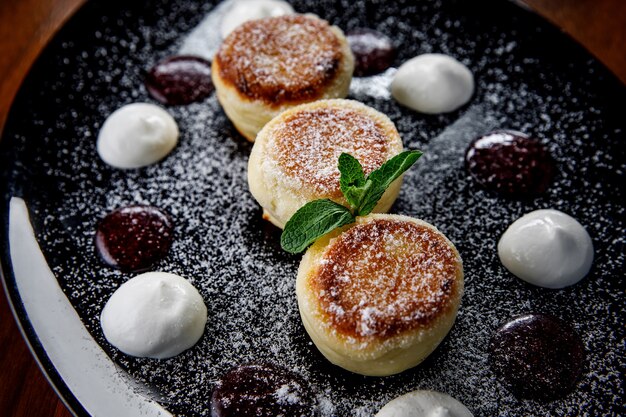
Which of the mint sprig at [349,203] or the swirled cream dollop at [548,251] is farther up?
the mint sprig at [349,203]

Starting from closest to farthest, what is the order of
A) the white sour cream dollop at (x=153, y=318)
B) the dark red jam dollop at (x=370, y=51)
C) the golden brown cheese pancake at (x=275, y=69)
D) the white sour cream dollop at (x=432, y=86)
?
the white sour cream dollop at (x=153, y=318) → the golden brown cheese pancake at (x=275, y=69) → the white sour cream dollop at (x=432, y=86) → the dark red jam dollop at (x=370, y=51)

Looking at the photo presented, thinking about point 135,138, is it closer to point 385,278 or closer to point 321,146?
point 321,146

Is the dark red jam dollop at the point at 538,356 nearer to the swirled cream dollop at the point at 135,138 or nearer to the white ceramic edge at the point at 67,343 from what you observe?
the white ceramic edge at the point at 67,343

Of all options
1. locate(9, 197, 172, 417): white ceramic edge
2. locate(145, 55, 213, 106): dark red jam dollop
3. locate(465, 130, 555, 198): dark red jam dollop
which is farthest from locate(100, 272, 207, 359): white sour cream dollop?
locate(465, 130, 555, 198): dark red jam dollop

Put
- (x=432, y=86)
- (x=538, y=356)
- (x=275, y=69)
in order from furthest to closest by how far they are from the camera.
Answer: (x=432, y=86) → (x=275, y=69) → (x=538, y=356)

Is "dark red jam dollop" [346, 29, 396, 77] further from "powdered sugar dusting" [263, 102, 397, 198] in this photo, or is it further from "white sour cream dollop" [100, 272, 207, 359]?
"white sour cream dollop" [100, 272, 207, 359]

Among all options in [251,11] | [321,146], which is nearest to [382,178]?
[321,146]

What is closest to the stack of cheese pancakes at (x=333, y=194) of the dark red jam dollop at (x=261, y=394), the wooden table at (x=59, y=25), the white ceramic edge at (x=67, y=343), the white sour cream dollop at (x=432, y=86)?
the dark red jam dollop at (x=261, y=394)
